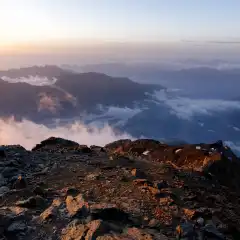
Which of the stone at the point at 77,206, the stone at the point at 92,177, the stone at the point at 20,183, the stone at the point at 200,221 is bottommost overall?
the stone at the point at 92,177

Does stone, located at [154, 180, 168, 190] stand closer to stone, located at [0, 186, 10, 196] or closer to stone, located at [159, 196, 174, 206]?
stone, located at [159, 196, 174, 206]

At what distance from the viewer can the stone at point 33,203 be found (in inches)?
623

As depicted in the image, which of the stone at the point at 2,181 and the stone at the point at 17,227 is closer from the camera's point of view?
the stone at the point at 17,227

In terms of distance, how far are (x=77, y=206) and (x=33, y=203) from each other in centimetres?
213

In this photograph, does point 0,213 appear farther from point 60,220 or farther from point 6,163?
point 6,163

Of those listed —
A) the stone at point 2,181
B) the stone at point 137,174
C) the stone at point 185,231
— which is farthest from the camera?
the stone at point 137,174

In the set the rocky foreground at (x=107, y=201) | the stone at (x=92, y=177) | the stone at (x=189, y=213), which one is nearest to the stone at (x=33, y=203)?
the rocky foreground at (x=107, y=201)

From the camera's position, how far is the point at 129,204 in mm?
15875

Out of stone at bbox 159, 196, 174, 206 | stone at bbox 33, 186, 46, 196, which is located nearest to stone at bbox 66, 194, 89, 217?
stone at bbox 33, 186, 46, 196

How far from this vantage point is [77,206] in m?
15.2

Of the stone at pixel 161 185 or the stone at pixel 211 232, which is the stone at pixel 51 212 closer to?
the stone at pixel 161 185

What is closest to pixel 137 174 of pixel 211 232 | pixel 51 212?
pixel 51 212

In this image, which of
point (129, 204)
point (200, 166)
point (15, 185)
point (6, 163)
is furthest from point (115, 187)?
point (200, 166)

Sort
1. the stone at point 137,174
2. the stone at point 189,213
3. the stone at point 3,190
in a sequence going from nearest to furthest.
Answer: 1. the stone at point 189,213
2. the stone at point 3,190
3. the stone at point 137,174
